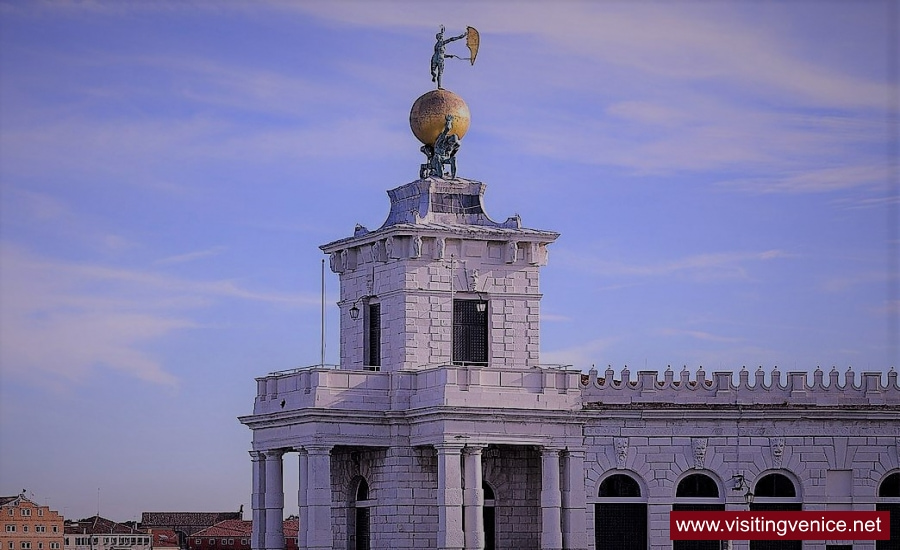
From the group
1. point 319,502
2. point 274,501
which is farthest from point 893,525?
point 274,501

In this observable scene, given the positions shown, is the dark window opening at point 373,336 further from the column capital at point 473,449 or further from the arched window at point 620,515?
the arched window at point 620,515

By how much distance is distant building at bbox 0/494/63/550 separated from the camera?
17238cm

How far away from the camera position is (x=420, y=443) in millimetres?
63750

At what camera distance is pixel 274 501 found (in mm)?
66125

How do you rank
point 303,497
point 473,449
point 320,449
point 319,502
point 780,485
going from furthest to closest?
point 780,485
point 303,497
point 320,449
point 473,449
point 319,502

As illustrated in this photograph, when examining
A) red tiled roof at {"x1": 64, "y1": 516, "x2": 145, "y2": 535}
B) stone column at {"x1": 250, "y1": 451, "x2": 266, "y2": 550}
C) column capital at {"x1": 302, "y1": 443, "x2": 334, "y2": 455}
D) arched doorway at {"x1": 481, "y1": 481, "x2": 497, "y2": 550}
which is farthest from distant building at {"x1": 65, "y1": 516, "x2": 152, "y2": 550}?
column capital at {"x1": 302, "y1": 443, "x2": 334, "y2": 455}

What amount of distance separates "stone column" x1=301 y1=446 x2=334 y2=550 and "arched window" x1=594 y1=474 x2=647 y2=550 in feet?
29.8

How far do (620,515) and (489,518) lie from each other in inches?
172

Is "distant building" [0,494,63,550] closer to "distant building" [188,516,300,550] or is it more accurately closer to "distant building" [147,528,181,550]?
"distant building" [147,528,181,550]

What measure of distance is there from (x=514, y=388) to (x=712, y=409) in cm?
693

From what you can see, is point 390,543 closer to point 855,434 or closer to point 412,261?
point 412,261

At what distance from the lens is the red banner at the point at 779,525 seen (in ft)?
214

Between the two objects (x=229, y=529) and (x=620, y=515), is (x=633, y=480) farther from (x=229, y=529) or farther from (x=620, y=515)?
(x=229, y=529)

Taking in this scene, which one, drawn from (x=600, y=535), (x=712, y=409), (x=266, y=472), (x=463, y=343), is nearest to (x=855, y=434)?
(x=712, y=409)
